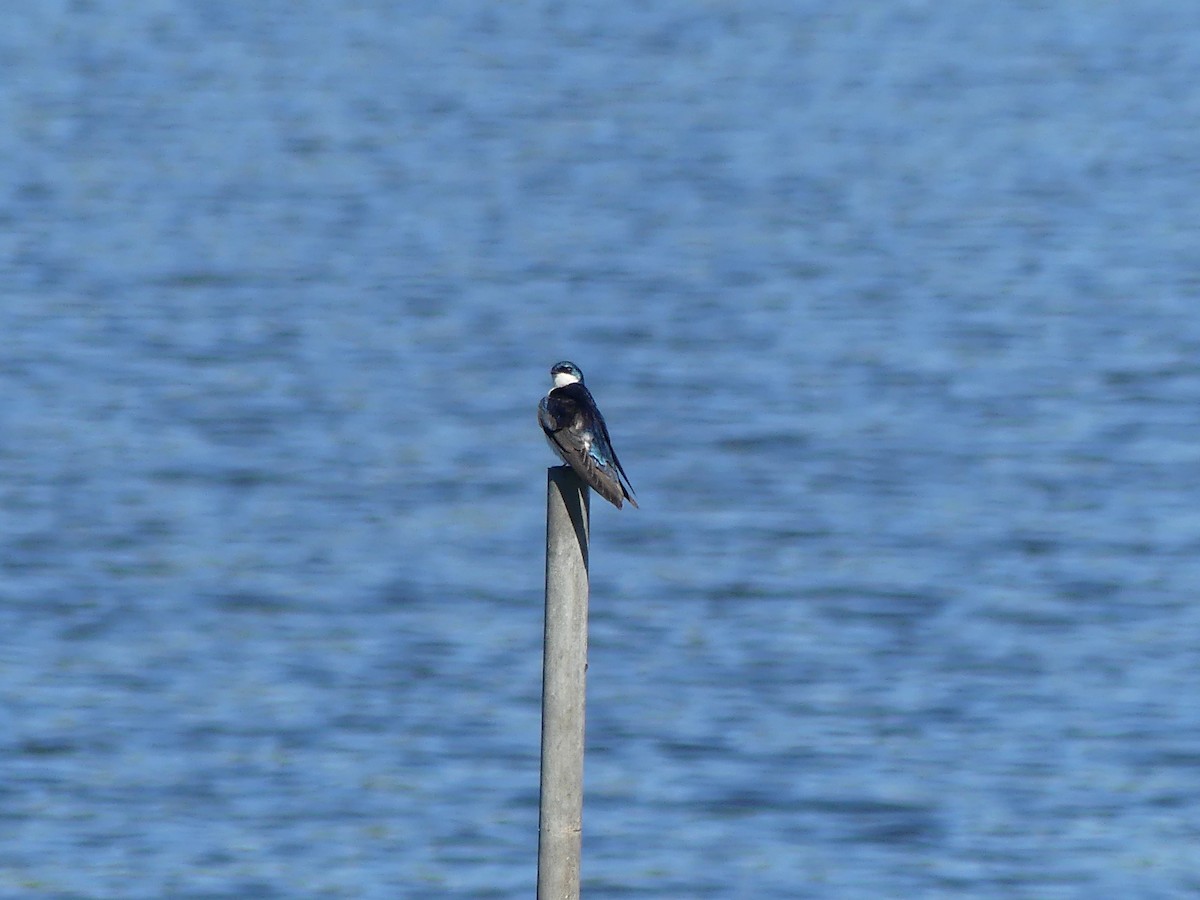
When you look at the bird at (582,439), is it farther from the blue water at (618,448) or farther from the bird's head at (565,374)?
Result: the blue water at (618,448)

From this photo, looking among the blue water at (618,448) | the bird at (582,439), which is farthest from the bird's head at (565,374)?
the blue water at (618,448)

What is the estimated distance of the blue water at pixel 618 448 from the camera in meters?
13.2

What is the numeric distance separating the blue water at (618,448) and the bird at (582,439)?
346 cm

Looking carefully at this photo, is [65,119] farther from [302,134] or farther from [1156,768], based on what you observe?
[1156,768]

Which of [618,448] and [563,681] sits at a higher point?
[618,448]

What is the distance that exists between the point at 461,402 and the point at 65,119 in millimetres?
13090

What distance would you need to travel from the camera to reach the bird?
8781 mm

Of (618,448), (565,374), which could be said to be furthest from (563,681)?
(618,448)

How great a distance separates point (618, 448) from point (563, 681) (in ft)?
40.4

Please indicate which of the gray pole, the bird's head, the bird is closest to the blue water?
the bird's head

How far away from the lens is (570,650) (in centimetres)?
818

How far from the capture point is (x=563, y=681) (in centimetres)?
822

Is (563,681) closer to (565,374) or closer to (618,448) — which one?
(565,374)

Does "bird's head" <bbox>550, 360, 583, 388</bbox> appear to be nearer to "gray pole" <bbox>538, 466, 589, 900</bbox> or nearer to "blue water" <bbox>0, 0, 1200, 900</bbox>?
"gray pole" <bbox>538, 466, 589, 900</bbox>
